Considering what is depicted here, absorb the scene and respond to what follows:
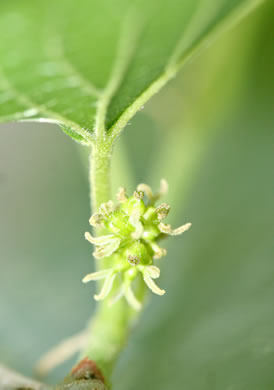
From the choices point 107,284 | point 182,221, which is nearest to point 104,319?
point 107,284

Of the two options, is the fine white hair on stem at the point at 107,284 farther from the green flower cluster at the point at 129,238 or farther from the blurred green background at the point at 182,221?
the blurred green background at the point at 182,221

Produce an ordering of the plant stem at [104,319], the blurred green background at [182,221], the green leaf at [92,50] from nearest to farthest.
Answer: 1. the green leaf at [92,50]
2. the plant stem at [104,319]
3. the blurred green background at [182,221]

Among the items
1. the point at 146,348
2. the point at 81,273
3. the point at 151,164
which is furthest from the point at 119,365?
the point at 151,164

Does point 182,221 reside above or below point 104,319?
above

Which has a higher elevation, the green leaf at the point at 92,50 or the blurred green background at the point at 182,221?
the blurred green background at the point at 182,221

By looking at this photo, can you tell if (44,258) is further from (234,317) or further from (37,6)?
(37,6)

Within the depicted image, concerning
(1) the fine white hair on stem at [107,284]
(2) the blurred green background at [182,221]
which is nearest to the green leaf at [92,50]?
(1) the fine white hair on stem at [107,284]

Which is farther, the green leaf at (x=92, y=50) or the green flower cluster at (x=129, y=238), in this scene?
the green flower cluster at (x=129, y=238)

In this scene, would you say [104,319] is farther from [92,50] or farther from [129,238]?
[92,50]
